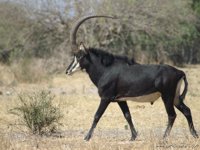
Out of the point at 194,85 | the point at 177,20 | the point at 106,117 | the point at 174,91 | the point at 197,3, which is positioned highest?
the point at 174,91

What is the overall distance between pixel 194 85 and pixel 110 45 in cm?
1289

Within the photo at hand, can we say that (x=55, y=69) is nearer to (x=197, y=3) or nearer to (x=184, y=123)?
(x=197, y=3)

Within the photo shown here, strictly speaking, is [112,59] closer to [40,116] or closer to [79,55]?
[79,55]

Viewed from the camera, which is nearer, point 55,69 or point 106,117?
point 106,117

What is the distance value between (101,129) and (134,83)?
2.54m

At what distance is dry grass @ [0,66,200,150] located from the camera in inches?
368

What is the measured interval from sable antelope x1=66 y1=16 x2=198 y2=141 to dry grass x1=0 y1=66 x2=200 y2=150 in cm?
53

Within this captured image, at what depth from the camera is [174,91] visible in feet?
35.5

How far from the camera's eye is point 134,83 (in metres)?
10.9

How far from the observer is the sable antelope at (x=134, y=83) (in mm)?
10797

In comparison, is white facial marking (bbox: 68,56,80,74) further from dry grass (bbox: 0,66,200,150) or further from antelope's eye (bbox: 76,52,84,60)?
dry grass (bbox: 0,66,200,150)

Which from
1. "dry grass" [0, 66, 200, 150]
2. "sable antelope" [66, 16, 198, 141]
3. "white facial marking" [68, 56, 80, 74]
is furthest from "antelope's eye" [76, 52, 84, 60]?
"dry grass" [0, 66, 200, 150]

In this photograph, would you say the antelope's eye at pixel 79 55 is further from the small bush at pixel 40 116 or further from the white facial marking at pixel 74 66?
the small bush at pixel 40 116

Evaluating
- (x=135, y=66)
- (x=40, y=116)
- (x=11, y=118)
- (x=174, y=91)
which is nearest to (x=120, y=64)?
(x=135, y=66)
